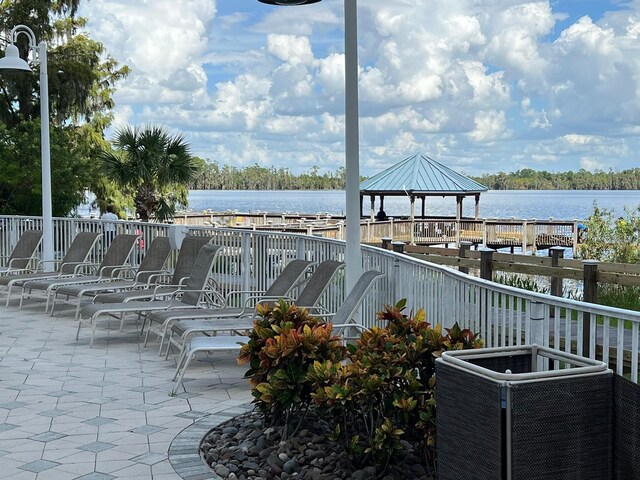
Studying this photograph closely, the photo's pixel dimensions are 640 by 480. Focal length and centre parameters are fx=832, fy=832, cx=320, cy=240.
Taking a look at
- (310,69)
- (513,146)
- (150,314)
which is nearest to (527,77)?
(513,146)

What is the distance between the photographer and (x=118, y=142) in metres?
20.5

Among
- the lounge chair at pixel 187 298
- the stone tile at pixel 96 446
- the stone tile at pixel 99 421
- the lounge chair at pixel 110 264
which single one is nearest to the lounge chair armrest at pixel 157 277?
the lounge chair at pixel 110 264

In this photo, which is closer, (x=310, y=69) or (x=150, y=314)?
(x=150, y=314)

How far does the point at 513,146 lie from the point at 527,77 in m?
14.0

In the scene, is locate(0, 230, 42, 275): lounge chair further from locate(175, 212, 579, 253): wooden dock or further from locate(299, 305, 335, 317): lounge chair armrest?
locate(175, 212, 579, 253): wooden dock

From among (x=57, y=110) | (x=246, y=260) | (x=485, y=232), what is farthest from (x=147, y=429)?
(x=485, y=232)

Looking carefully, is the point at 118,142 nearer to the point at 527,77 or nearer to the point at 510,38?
the point at 510,38

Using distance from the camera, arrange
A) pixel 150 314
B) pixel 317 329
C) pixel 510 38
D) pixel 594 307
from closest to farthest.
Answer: pixel 594 307
pixel 317 329
pixel 150 314
pixel 510 38

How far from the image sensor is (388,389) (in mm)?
4512

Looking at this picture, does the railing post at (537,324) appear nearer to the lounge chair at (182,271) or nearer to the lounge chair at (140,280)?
the lounge chair at (182,271)

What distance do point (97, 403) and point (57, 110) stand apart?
23.8 meters

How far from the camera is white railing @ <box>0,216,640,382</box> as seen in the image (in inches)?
168

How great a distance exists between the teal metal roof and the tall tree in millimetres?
12484

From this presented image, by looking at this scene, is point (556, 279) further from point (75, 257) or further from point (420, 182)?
point (420, 182)
